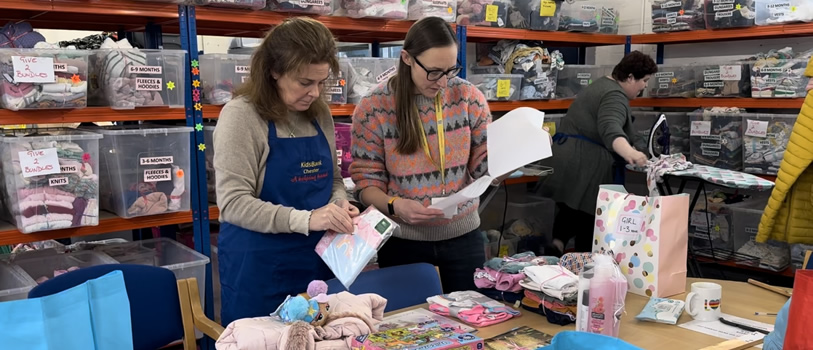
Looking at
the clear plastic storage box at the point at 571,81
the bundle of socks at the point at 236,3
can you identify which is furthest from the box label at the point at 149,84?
the clear plastic storage box at the point at 571,81

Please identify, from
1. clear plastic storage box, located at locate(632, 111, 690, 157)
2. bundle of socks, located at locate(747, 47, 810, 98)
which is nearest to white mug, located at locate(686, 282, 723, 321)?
bundle of socks, located at locate(747, 47, 810, 98)

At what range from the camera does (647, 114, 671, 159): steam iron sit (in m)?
4.06

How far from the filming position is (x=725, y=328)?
1879 mm

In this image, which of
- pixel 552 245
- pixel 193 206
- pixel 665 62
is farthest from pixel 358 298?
pixel 665 62

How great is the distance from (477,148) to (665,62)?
3.86m

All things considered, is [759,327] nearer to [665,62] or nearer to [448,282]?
[448,282]

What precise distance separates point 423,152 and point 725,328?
1.08 meters

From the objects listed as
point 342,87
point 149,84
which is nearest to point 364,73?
point 342,87

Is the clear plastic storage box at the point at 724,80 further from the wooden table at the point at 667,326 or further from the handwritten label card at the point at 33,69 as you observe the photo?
the handwritten label card at the point at 33,69

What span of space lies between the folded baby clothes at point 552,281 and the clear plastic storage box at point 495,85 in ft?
8.28

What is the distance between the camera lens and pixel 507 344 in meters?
1.72

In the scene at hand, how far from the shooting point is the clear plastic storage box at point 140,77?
2937 millimetres

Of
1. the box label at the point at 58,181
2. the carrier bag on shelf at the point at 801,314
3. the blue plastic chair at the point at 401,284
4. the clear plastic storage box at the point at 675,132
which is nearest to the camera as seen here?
the carrier bag on shelf at the point at 801,314

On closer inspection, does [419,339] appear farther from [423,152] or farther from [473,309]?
[423,152]
